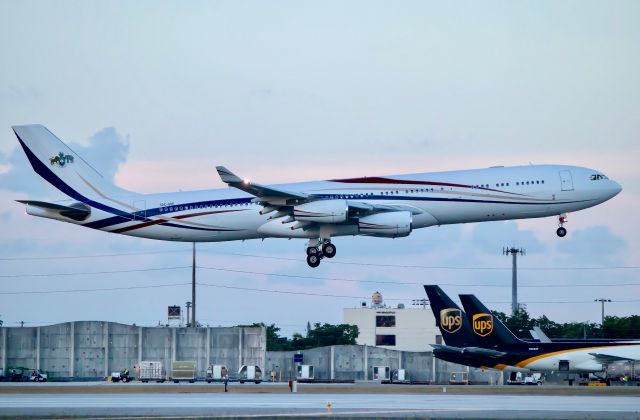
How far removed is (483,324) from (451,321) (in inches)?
103

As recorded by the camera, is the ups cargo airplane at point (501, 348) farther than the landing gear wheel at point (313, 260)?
Yes

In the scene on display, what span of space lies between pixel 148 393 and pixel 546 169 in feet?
93.3

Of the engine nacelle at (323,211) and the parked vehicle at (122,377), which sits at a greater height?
the engine nacelle at (323,211)

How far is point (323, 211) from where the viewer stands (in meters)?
75.4

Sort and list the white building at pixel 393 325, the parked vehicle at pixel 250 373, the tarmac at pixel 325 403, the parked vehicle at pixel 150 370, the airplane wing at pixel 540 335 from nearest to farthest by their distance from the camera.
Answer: the tarmac at pixel 325 403 < the airplane wing at pixel 540 335 < the parked vehicle at pixel 250 373 < the parked vehicle at pixel 150 370 < the white building at pixel 393 325

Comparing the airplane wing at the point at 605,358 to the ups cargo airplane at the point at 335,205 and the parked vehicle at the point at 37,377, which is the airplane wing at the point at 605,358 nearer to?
the ups cargo airplane at the point at 335,205

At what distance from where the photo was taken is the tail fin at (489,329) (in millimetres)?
81875

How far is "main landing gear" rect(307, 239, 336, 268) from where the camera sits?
78.8 metres

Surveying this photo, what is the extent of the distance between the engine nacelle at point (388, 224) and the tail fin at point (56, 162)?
68.2ft

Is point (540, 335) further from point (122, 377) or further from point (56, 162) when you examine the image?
point (56, 162)

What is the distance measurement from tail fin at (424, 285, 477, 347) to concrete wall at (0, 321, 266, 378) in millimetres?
26352

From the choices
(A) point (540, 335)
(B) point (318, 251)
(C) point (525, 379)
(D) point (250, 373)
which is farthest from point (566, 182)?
(D) point (250, 373)

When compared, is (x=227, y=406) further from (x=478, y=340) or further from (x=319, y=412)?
(x=478, y=340)

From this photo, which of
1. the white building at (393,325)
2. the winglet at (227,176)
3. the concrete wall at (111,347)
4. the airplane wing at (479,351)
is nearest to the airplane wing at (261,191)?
the winglet at (227,176)
